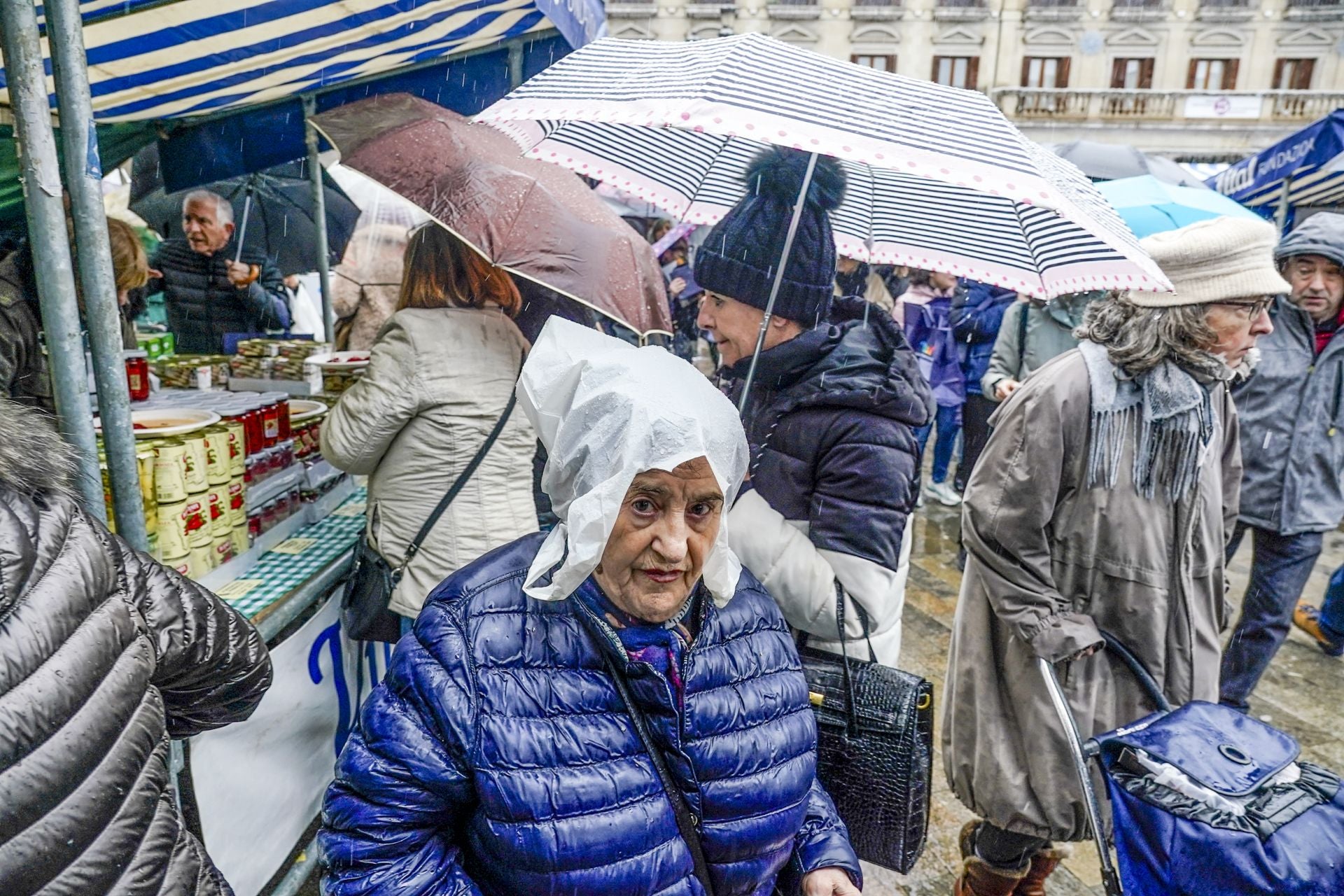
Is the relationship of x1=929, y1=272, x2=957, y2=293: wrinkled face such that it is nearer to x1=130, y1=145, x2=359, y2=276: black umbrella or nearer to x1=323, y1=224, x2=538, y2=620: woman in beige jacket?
x1=130, y1=145, x2=359, y2=276: black umbrella

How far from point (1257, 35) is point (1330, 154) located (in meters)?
32.8

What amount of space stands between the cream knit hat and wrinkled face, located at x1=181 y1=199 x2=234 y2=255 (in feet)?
16.2

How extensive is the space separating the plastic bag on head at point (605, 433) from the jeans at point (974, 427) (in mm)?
4924

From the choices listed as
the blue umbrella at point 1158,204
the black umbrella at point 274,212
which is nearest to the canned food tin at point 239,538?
the black umbrella at point 274,212

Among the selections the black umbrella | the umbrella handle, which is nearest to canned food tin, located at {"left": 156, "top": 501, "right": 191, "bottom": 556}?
the black umbrella

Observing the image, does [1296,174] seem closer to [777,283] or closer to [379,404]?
[777,283]

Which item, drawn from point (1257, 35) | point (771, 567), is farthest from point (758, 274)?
point (1257, 35)

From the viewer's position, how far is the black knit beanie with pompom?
7.57 ft

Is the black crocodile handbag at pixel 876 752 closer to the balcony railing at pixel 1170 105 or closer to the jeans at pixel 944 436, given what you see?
the jeans at pixel 944 436

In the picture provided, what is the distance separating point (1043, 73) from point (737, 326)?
36.9m

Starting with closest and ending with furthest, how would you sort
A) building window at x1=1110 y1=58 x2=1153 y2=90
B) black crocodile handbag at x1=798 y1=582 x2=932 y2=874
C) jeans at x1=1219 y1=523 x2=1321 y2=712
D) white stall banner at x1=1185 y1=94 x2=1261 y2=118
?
1. black crocodile handbag at x1=798 y1=582 x2=932 y2=874
2. jeans at x1=1219 y1=523 x2=1321 y2=712
3. white stall banner at x1=1185 y1=94 x2=1261 y2=118
4. building window at x1=1110 y1=58 x2=1153 y2=90

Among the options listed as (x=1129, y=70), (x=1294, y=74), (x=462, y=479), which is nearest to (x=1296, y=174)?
(x=462, y=479)

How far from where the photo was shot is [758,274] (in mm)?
2318

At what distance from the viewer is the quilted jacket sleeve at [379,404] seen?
2.48m
